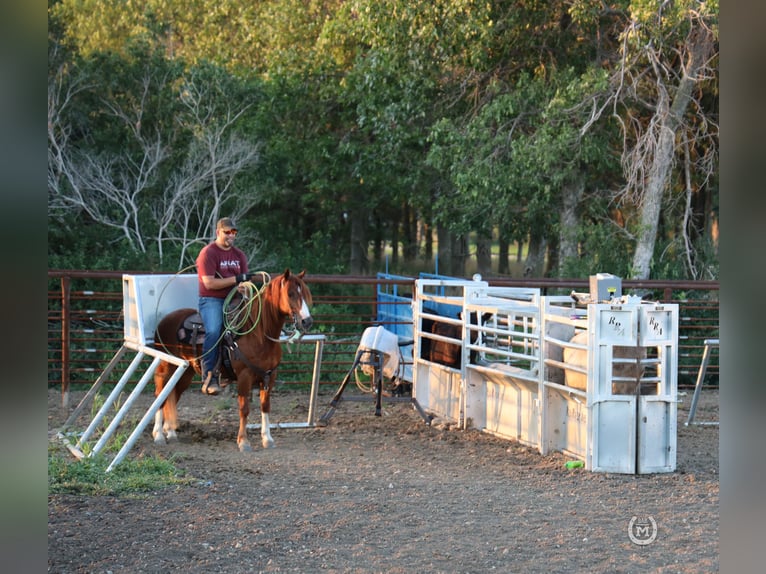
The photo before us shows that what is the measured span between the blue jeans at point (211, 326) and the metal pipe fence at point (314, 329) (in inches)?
99.3

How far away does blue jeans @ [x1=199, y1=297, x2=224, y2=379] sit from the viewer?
8.66 meters

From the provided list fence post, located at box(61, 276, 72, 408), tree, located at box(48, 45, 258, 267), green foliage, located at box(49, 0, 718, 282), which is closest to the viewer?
fence post, located at box(61, 276, 72, 408)

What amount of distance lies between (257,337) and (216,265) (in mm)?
786

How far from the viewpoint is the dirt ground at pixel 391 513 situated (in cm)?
527

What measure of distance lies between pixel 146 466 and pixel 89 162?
1276 cm

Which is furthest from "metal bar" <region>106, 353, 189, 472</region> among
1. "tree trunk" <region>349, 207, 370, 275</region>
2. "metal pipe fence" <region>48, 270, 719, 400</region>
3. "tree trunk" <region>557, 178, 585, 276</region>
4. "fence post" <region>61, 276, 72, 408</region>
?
"tree trunk" <region>349, 207, 370, 275</region>

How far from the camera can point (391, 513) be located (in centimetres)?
639

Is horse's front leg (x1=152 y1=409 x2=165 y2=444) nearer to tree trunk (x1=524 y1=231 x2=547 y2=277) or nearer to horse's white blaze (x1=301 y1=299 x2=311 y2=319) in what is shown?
horse's white blaze (x1=301 y1=299 x2=311 y2=319)

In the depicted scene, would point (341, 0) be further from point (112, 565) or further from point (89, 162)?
point (112, 565)

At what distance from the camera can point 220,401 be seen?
11.4m

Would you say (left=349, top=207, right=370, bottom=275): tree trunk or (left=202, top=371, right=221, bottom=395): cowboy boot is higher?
(left=349, top=207, right=370, bottom=275): tree trunk

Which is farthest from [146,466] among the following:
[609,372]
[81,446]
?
[609,372]

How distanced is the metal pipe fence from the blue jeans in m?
2.52

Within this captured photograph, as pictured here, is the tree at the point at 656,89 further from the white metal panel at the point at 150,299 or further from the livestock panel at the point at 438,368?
the white metal panel at the point at 150,299
